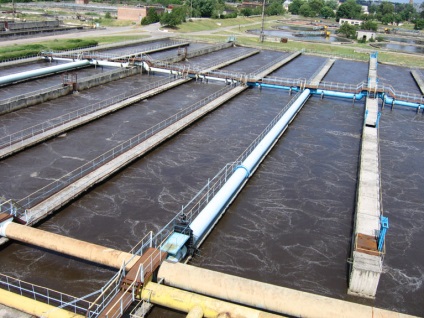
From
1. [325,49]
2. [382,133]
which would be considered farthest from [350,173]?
[325,49]

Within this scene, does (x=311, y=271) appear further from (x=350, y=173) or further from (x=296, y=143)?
(x=296, y=143)

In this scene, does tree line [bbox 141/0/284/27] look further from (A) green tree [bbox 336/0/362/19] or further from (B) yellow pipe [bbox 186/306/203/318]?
(B) yellow pipe [bbox 186/306/203/318]

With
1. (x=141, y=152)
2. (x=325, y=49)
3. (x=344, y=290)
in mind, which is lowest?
(x=344, y=290)

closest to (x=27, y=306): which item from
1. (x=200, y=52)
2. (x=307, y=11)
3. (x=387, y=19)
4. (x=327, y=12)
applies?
(x=200, y=52)

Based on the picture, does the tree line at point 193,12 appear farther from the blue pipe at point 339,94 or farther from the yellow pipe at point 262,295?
the yellow pipe at point 262,295

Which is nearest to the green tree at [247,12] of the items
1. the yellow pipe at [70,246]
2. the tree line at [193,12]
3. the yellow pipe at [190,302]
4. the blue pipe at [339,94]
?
the tree line at [193,12]

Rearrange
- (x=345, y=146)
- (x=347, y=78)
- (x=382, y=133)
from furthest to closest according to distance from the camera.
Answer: (x=347, y=78) < (x=382, y=133) < (x=345, y=146)
